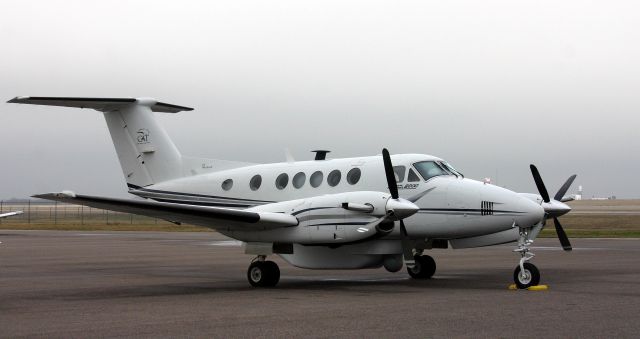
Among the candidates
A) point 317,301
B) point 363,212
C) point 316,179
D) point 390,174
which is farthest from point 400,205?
point 316,179

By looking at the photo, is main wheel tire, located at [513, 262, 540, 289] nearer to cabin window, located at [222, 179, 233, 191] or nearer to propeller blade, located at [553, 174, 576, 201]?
propeller blade, located at [553, 174, 576, 201]

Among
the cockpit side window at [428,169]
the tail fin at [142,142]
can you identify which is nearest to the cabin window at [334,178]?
the cockpit side window at [428,169]

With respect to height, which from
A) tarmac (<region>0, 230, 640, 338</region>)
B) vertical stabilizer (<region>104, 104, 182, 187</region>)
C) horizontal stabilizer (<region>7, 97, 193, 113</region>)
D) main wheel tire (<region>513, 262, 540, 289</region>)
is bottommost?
tarmac (<region>0, 230, 640, 338</region>)

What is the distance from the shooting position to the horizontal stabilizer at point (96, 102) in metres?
20.0

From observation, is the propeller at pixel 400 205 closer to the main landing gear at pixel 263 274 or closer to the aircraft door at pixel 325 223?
the aircraft door at pixel 325 223

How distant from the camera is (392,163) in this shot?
58.3 ft

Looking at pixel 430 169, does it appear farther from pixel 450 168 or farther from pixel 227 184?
pixel 227 184

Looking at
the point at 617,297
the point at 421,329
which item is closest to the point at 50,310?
the point at 421,329

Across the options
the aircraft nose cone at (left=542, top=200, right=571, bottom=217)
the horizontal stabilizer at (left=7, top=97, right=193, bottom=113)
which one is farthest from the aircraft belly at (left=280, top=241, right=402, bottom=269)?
the horizontal stabilizer at (left=7, top=97, right=193, bottom=113)

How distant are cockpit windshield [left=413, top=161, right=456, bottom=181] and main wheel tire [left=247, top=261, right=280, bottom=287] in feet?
12.0

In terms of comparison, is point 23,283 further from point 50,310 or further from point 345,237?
point 345,237

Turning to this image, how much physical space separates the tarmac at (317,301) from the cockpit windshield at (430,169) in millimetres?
2301

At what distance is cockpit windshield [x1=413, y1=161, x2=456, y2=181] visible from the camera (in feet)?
57.2

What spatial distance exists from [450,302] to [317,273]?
8.40m
